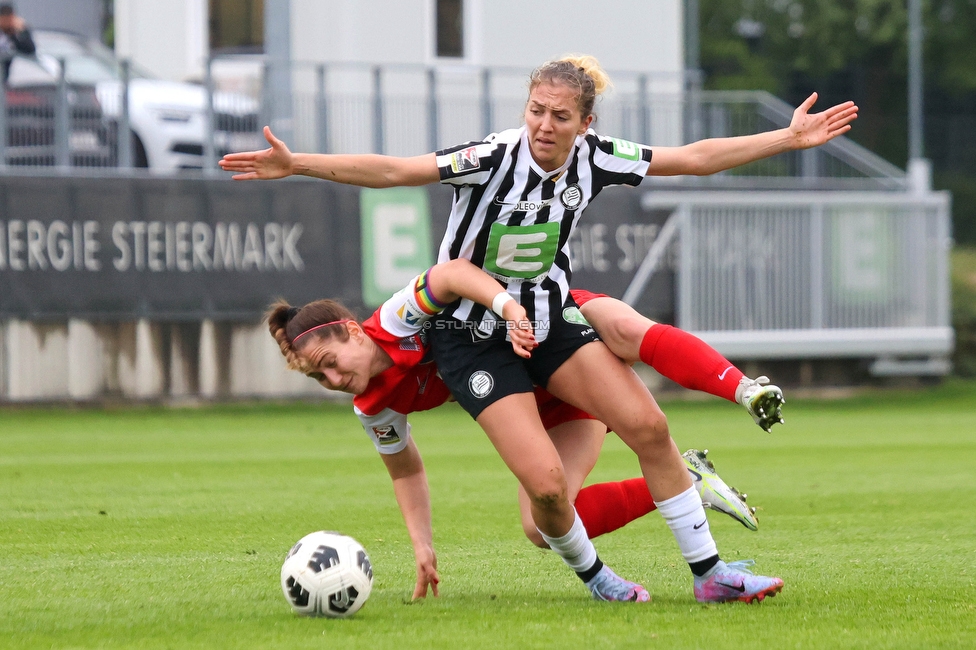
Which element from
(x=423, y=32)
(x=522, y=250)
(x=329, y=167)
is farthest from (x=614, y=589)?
(x=423, y=32)

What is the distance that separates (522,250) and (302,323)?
36.2 inches

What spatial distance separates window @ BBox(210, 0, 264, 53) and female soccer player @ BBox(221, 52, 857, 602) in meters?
18.7

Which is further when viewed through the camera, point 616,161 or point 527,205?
point 616,161

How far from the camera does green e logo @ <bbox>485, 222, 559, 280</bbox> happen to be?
5352mm

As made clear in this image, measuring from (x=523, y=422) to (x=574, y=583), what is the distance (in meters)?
1.11

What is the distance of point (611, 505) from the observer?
18.7 ft

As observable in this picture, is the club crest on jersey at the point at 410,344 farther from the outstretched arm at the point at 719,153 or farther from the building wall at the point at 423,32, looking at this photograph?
the building wall at the point at 423,32

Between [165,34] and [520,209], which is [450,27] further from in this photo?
[520,209]

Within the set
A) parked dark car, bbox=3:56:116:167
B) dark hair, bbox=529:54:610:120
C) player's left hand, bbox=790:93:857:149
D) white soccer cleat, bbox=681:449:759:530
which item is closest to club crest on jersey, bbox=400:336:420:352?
dark hair, bbox=529:54:610:120

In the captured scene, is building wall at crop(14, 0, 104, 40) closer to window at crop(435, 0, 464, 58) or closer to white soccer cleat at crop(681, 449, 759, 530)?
window at crop(435, 0, 464, 58)

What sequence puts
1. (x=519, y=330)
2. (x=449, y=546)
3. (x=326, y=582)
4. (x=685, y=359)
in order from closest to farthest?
(x=519, y=330) < (x=326, y=582) < (x=685, y=359) < (x=449, y=546)

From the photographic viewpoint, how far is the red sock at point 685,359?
5.20m

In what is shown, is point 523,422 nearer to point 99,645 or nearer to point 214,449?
point 99,645

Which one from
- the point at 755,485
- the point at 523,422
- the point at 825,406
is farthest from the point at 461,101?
the point at 523,422
